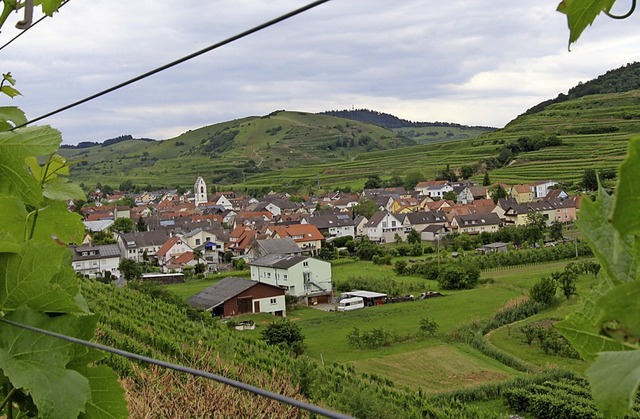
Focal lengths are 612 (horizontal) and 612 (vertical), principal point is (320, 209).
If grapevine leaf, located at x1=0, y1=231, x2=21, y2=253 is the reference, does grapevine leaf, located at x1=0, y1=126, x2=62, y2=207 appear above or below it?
above

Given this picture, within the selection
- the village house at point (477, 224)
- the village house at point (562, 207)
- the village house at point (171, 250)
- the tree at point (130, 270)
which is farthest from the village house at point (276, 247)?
the village house at point (562, 207)

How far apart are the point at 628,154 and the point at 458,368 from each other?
810 inches

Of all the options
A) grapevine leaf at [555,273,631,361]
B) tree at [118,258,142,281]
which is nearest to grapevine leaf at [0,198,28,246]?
grapevine leaf at [555,273,631,361]

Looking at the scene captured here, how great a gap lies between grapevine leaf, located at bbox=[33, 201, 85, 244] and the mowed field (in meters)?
15.3

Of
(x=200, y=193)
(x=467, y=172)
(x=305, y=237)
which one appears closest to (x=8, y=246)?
(x=305, y=237)

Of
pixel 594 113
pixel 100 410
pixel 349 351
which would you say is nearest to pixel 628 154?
pixel 100 410

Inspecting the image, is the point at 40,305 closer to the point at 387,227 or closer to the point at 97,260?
the point at 97,260

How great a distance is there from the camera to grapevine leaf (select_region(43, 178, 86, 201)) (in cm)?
125

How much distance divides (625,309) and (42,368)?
882 millimetres

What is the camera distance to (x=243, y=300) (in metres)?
28.8

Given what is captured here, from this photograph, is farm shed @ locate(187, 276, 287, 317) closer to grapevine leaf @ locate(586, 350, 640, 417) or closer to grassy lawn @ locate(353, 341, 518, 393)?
grassy lawn @ locate(353, 341, 518, 393)

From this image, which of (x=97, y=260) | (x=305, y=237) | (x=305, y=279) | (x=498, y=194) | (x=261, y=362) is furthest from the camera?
(x=498, y=194)

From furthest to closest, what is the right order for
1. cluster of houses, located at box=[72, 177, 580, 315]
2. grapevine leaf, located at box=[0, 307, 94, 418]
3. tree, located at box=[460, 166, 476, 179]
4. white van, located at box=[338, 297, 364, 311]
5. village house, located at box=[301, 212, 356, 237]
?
tree, located at box=[460, 166, 476, 179] < village house, located at box=[301, 212, 356, 237] < cluster of houses, located at box=[72, 177, 580, 315] < white van, located at box=[338, 297, 364, 311] < grapevine leaf, located at box=[0, 307, 94, 418]

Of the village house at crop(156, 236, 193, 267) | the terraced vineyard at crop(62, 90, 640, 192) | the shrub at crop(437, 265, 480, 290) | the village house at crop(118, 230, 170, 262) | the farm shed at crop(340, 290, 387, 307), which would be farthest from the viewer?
the terraced vineyard at crop(62, 90, 640, 192)
